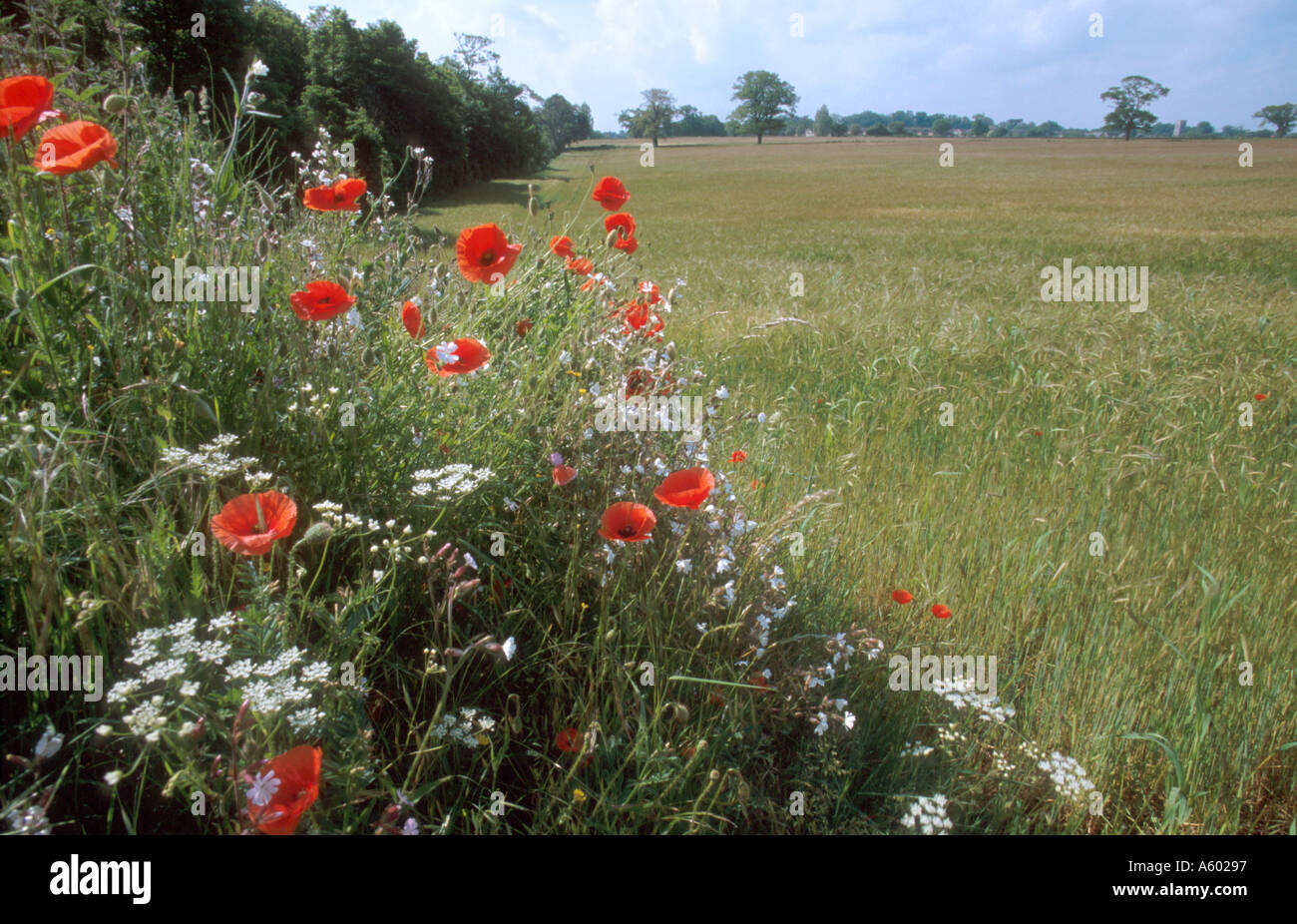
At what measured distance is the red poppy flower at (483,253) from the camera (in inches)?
72.2

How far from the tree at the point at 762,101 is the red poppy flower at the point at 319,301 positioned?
4394 cm

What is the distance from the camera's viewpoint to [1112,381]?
373 cm

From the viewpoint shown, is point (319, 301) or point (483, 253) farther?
→ point (483, 253)

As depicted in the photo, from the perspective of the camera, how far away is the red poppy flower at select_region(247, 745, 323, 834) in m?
0.95

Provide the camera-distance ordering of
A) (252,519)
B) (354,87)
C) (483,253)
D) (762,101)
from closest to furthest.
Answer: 1. (252,519)
2. (483,253)
3. (354,87)
4. (762,101)

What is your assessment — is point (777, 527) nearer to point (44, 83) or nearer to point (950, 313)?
point (44, 83)

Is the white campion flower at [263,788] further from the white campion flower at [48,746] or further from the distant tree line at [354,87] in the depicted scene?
the distant tree line at [354,87]

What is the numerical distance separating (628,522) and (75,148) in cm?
120

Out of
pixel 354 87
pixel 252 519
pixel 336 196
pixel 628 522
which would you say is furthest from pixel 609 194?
pixel 354 87

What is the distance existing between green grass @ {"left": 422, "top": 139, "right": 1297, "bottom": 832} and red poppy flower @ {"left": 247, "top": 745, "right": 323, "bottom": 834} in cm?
106

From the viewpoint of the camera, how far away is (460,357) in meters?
1.60

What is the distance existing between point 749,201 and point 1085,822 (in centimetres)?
2316

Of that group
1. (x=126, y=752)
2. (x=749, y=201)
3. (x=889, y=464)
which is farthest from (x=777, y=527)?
(x=749, y=201)

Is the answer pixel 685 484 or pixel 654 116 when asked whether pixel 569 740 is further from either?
pixel 654 116
